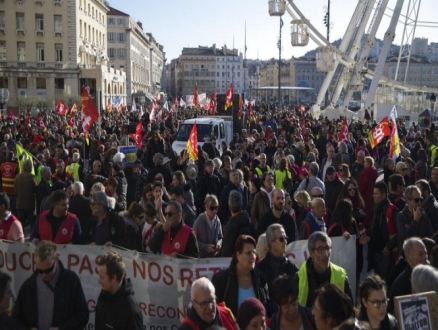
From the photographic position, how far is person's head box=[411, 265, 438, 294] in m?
4.57

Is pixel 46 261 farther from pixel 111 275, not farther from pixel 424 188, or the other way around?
pixel 424 188

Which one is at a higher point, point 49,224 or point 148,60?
point 148,60

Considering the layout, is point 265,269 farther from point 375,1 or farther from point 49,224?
point 375,1

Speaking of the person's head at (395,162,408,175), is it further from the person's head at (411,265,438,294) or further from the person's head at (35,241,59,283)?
the person's head at (35,241,59,283)

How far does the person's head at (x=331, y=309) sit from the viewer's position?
4.02 meters

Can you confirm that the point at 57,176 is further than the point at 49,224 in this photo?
Yes

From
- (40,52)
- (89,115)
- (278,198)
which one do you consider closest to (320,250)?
(278,198)

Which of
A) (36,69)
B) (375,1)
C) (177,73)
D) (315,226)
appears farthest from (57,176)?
(177,73)

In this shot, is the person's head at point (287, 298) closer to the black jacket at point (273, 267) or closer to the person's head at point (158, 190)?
the black jacket at point (273, 267)

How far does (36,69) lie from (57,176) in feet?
177

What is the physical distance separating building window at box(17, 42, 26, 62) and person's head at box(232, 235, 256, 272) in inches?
2417

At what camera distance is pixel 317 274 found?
5316 millimetres

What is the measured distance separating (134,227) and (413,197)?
3056 millimetres

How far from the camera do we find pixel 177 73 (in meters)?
180
